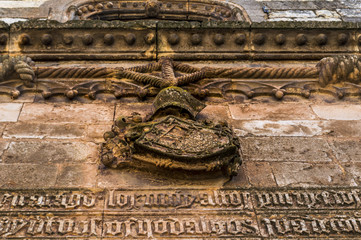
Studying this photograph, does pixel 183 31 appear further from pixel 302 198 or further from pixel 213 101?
pixel 302 198

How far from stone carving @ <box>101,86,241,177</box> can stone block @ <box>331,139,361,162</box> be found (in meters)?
0.96

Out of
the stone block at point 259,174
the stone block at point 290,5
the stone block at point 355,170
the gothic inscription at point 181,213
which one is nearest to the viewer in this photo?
the gothic inscription at point 181,213

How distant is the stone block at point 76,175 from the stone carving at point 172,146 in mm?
140

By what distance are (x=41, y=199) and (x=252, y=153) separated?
68.4 inches

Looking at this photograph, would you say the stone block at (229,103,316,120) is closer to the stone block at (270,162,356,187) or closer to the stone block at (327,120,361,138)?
the stone block at (327,120,361,138)

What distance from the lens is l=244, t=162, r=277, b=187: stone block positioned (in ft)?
11.9

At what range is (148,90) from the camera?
15.5 ft

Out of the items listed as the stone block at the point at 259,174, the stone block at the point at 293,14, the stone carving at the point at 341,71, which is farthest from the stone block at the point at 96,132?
the stone block at the point at 293,14

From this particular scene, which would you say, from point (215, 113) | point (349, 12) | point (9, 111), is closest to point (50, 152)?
point (9, 111)

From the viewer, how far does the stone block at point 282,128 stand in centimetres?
426

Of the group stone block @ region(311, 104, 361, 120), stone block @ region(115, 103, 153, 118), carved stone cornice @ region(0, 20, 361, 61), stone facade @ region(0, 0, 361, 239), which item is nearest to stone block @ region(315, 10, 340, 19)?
stone facade @ region(0, 0, 361, 239)

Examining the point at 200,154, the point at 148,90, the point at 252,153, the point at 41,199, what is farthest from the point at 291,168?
the point at 41,199

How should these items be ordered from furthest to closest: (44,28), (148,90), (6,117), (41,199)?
(44,28) < (148,90) < (6,117) < (41,199)

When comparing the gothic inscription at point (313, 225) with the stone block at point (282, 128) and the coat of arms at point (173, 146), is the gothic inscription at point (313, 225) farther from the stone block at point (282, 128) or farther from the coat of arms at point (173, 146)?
the stone block at point (282, 128)
